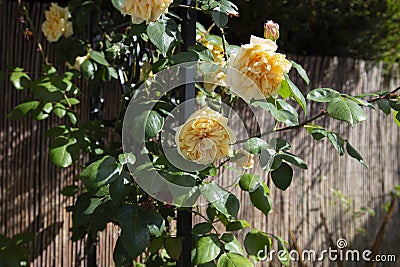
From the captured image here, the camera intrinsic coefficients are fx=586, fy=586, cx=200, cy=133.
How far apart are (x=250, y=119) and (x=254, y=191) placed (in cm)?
144

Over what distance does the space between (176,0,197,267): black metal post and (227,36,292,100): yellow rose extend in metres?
0.23

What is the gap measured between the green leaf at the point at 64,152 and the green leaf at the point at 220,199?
568mm

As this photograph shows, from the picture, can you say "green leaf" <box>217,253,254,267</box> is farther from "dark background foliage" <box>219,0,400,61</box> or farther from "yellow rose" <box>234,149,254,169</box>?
"dark background foliage" <box>219,0,400,61</box>

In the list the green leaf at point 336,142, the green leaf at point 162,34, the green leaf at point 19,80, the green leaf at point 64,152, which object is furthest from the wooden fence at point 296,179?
the green leaf at point 336,142

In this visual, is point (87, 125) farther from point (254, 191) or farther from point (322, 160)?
point (322, 160)

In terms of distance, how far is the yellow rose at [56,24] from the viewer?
90.1 inches

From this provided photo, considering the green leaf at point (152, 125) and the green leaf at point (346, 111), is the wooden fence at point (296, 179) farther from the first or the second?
the green leaf at point (346, 111)

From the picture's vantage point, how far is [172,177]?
58.3 inches

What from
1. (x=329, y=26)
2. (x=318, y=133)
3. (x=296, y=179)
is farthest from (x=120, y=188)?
(x=329, y=26)

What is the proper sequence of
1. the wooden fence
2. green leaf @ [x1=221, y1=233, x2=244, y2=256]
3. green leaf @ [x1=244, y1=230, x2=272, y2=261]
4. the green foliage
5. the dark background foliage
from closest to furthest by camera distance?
green leaf @ [x1=221, y1=233, x2=244, y2=256] → green leaf @ [x1=244, y1=230, x2=272, y2=261] → the green foliage → the wooden fence → the dark background foliage

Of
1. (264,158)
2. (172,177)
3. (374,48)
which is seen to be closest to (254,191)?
(264,158)

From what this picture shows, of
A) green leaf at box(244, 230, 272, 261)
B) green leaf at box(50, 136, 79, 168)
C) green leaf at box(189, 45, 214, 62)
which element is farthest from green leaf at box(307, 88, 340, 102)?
green leaf at box(50, 136, 79, 168)

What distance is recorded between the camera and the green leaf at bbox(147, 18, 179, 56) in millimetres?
1544

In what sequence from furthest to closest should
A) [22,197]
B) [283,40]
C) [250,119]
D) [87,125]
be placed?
[283,40] < [250,119] < [22,197] < [87,125]
